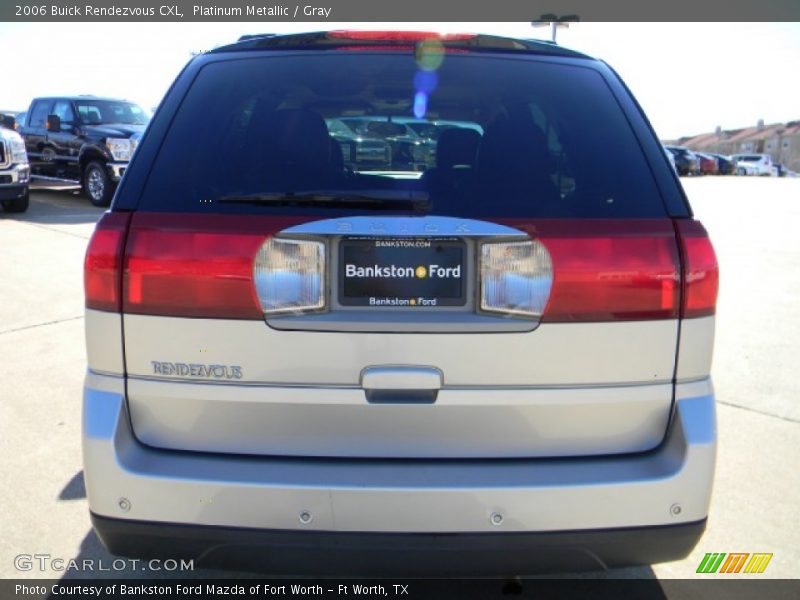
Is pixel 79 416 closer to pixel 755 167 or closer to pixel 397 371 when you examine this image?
pixel 397 371

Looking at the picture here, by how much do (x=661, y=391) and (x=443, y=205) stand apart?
0.78m

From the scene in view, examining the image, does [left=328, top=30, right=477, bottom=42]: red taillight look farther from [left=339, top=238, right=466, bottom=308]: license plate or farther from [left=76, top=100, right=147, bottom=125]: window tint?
[left=76, top=100, right=147, bottom=125]: window tint

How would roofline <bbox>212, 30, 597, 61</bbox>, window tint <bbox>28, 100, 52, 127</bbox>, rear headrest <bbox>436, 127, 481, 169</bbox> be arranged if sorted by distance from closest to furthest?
rear headrest <bbox>436, 127, 481, 169</bbox> < roofline <bbox>212, 30, 597, 61</bbox> < window tint <bbox>28, 100, 52, 127</bbox>

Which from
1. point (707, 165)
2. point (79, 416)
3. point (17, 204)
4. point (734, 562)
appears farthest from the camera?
point (707, 165)

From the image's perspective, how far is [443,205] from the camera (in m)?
1.91

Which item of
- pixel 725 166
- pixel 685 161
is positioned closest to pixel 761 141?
pixel 725 166

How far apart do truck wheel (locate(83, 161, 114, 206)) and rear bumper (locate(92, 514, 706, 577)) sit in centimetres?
1275

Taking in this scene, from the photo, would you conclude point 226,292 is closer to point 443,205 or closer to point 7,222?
point 443,205

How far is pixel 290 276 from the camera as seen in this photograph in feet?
6.18

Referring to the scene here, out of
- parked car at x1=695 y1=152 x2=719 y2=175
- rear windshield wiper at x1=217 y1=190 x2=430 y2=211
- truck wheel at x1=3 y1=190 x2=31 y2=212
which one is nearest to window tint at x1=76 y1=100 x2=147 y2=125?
truck wheel at x1=3 y1=190 x2=31 y2=212

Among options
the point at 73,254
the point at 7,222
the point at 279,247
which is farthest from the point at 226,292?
the point at 7,222

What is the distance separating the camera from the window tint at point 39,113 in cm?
1484

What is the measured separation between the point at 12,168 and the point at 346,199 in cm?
1201

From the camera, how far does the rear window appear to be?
1.96m
